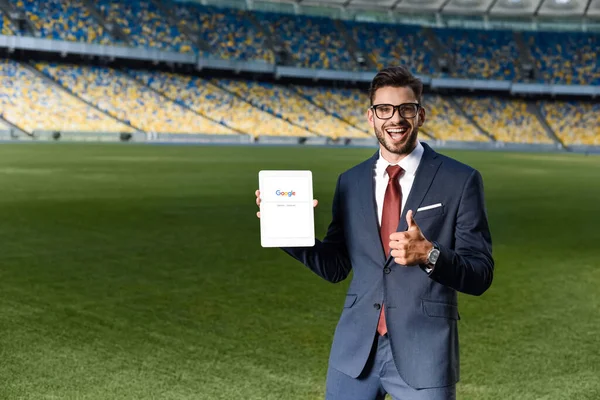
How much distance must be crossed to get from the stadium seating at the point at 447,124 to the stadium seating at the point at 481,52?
9.91 ft

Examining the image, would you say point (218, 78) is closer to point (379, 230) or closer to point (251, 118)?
point (251, 118)

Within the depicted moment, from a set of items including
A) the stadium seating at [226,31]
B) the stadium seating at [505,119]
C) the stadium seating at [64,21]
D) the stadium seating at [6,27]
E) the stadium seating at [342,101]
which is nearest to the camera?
the stadium seating at [6,27]

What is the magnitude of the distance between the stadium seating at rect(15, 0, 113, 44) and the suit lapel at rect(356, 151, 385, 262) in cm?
4712

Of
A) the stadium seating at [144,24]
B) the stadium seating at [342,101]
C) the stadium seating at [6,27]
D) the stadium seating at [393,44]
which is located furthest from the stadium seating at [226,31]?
the stadium seating at [6,27]

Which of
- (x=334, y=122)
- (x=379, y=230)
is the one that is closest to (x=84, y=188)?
(x=379, y=230)

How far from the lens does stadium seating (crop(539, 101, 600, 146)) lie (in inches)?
2159

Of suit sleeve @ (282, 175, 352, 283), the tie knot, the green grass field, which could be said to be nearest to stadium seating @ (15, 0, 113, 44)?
the green grass field

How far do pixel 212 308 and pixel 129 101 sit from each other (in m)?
Result: 41.1

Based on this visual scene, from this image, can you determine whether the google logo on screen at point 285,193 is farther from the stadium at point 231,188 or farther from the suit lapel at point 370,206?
the stadium at point 231,188

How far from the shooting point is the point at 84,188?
16203 mm

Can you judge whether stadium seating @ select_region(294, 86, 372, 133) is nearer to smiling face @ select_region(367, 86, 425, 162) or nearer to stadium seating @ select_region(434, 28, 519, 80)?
stadium seating @ select_region(434, 28, 519, 80)

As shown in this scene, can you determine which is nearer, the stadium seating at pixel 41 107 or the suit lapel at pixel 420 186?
the suit lapel at pixel 420 186

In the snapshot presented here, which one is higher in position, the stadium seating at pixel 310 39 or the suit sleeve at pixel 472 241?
the stadium seating at pixel 310 39

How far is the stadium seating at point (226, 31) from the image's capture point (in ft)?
173
